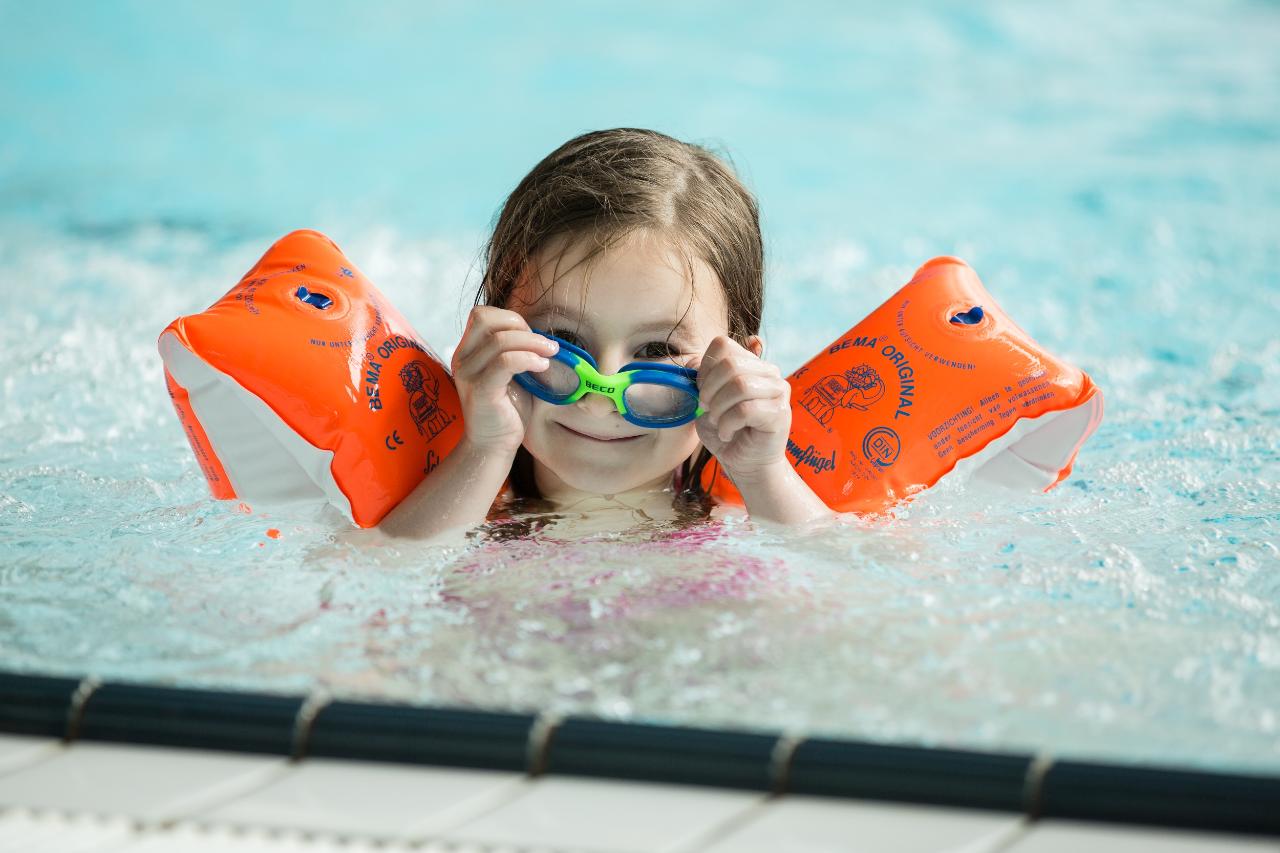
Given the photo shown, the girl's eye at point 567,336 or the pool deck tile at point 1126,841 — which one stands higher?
the girl's eye at point 567,336

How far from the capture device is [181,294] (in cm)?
678

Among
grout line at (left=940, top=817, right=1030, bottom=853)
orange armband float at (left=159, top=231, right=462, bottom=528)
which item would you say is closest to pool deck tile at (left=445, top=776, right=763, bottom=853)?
grout line at (left=940, top=817, right=1030, bottom=853)

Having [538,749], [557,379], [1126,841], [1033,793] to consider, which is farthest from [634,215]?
[1126,841]

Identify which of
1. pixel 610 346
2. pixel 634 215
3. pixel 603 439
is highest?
pixel 634 215

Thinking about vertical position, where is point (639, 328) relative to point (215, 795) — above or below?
above

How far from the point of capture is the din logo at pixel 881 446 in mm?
3234

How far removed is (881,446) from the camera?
10.7ft

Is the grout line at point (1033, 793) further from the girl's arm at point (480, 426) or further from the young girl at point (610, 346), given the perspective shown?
the girl's arm at point (480, 426)

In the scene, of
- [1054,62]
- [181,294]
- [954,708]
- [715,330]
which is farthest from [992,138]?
[954,708]

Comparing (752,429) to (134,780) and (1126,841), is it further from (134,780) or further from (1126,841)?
(134,780)

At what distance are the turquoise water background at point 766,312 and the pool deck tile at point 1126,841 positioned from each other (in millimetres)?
133

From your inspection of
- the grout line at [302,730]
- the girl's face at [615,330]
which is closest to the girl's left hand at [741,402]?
the girl's face at [615,330]

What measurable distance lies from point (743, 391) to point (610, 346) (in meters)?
0.30

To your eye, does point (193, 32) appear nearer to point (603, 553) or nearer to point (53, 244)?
point (53, 244)
